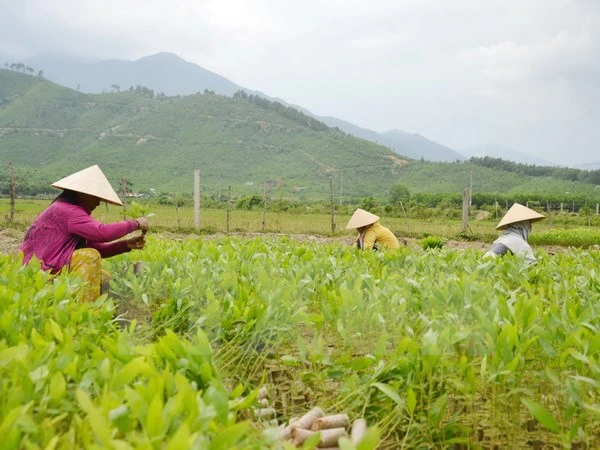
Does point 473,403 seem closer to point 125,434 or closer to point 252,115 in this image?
point 125,434

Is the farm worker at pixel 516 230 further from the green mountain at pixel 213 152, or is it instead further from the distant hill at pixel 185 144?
the distant hill at pixel 185 144

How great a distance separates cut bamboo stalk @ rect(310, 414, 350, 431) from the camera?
189 centimetres

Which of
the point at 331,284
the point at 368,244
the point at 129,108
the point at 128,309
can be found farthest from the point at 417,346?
the point at 129,108

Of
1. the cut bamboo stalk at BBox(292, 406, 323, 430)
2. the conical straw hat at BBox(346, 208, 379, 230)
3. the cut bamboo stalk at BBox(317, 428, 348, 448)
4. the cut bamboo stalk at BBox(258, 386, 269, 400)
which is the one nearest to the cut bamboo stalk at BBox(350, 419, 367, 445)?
the cut bamboo stalk at BBox(317, 428, 348, 448)

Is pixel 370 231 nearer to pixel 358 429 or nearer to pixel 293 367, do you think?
pixel 293 367

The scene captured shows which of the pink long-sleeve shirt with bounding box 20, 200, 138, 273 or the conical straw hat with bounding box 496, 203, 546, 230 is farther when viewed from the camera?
the conical straw hat with bounding box 496, 203, 546, 230

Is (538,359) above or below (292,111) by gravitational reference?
below

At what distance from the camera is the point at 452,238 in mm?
18578

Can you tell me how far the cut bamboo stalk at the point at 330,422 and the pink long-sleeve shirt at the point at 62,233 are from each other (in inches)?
106

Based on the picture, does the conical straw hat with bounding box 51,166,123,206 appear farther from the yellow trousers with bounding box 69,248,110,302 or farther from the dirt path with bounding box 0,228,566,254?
the dirt path with bounding box 0,228,566,254

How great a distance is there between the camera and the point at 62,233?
4.28 meters

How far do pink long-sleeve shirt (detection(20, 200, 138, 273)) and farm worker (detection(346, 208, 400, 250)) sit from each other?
10.6 feet

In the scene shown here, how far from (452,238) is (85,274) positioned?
52.0 feet

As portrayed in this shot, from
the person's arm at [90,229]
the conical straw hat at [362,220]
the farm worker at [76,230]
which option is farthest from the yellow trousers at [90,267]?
the conical straw hat at [362,220]
